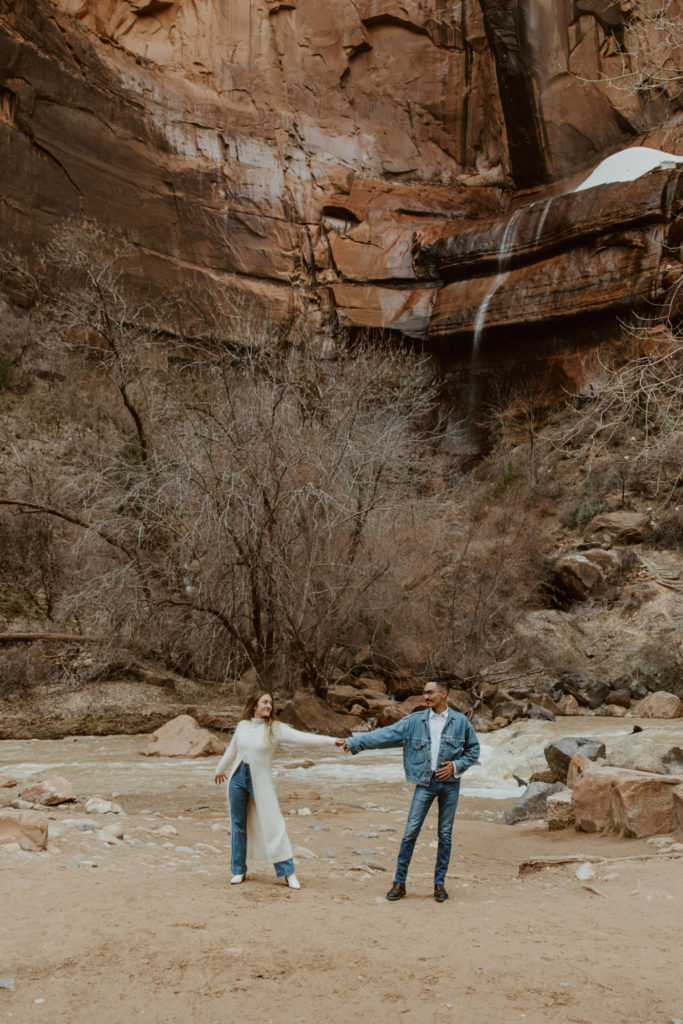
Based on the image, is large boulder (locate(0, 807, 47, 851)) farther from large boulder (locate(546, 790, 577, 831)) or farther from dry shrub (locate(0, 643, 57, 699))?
dry shrub (locate(0, 643, 57, 699))

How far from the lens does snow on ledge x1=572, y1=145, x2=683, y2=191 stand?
28.4 m

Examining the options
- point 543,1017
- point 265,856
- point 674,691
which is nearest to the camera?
point 543,1017

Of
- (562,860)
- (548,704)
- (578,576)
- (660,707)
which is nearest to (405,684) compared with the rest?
(548,704)

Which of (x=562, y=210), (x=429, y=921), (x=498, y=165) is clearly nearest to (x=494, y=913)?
(x=429, y=921)

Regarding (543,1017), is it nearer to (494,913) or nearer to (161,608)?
(494,913)

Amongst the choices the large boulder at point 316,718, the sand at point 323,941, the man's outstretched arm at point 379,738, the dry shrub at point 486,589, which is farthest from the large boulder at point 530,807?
the dry shrub at point 486,589

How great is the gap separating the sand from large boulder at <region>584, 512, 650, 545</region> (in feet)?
60.3

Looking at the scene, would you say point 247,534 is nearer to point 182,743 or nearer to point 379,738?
point 182,743

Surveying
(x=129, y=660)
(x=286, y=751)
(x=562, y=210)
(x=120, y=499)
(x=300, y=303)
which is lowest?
(x=286, y=751)

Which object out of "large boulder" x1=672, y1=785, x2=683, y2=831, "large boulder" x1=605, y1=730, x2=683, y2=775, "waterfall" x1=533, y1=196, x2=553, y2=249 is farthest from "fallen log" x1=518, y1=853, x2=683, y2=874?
"waterfall" x1=533, y1=196, x2=553, y2=249

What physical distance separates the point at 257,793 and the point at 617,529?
2032 cm

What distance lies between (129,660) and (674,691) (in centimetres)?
1050

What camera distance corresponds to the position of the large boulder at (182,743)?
11188 millimetres

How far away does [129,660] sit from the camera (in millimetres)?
14555
